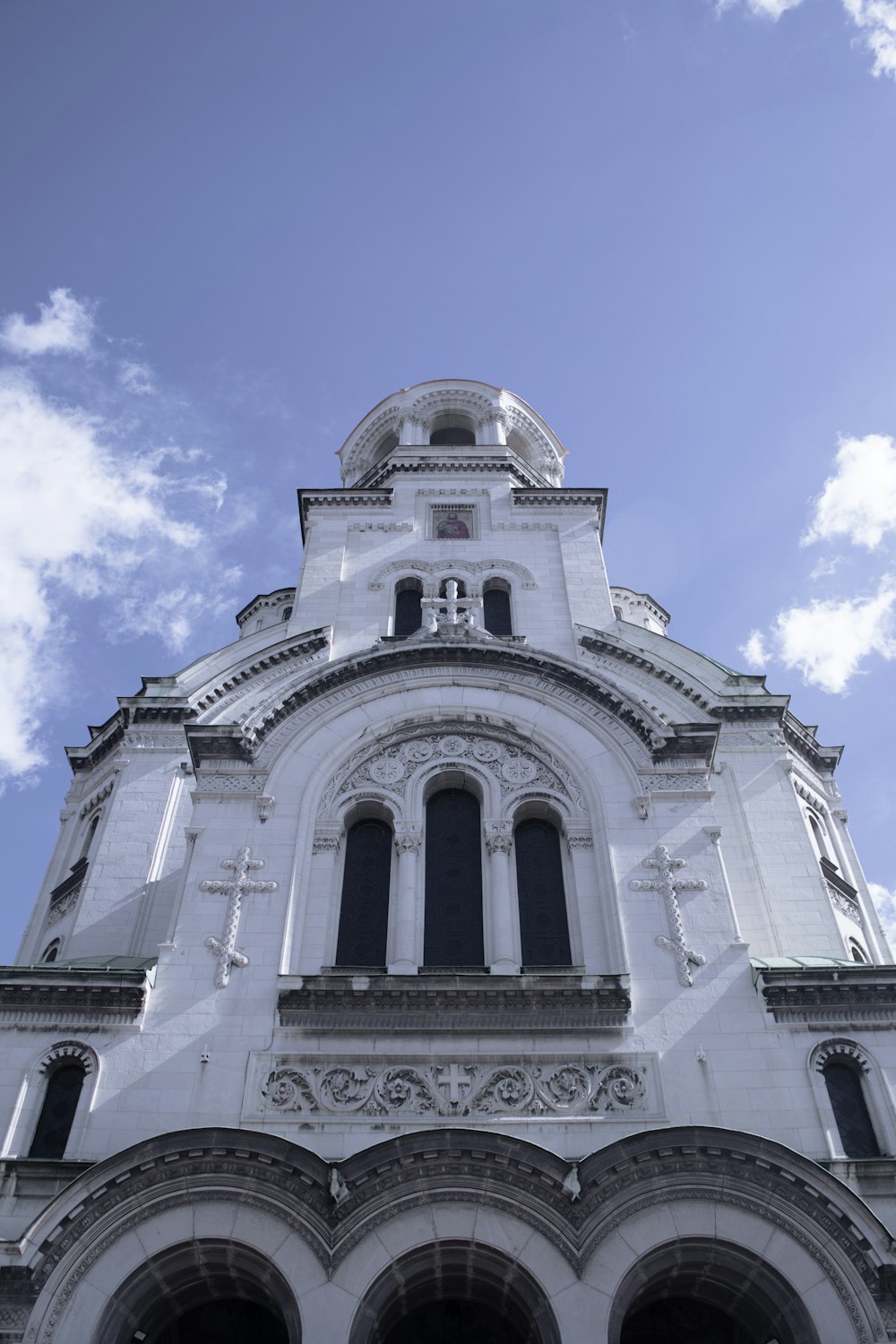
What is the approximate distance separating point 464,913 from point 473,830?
6.11 ft

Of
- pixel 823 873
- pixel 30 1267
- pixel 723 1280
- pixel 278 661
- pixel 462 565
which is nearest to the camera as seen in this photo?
pixel 30 1267

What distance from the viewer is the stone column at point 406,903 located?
19089mm

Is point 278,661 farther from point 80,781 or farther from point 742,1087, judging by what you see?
point 742,1087

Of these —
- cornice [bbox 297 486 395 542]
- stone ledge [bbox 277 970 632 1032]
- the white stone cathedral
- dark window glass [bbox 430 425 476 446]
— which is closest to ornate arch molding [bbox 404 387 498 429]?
dark window glass [bbox 430 425 476 446]

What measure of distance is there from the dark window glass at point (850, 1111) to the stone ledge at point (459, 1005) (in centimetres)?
324

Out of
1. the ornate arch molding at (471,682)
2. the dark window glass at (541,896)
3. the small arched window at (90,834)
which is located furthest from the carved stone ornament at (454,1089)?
the small arched window at (90,834)

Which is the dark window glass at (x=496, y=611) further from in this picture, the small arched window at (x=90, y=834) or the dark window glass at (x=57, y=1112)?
the dark window glass at (x=57, y=1112)

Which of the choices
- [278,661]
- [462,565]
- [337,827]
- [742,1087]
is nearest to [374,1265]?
[742,1087]

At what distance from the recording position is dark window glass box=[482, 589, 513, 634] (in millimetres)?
27891

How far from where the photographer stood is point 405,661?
24.3m

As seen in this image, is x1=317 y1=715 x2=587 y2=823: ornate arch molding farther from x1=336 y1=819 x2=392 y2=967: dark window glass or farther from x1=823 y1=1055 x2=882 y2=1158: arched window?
x1=823 y1=1055 x2=882 y2=1158: arched window

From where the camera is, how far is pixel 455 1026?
17672 mm

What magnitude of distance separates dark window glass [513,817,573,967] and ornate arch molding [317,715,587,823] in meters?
0.66

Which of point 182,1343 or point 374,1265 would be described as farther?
point 182,1343
